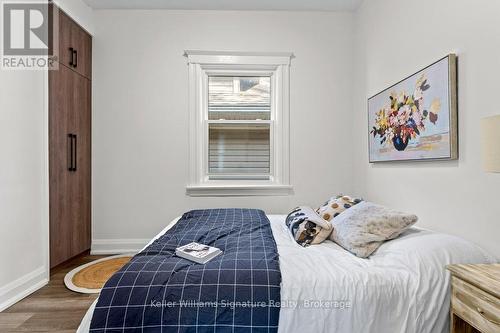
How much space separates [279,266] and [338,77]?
2536 mm

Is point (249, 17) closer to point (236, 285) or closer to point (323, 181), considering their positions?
point (323, 181)

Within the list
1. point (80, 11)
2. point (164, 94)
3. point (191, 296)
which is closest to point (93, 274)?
point (191, 296)

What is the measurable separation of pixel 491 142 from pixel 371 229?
0.76 metres

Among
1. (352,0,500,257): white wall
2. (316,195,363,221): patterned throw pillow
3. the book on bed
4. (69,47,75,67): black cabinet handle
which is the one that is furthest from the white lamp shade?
(69,47,75,67): black cabinet handle

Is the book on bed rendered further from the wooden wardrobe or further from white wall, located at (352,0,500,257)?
the wooden wardrobe

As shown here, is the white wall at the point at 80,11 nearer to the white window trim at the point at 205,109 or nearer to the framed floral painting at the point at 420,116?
the white window trim at the point at 205,109

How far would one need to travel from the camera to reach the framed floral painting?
1.61m

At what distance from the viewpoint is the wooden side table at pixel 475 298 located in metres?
0.99

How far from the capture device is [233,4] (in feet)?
9.71

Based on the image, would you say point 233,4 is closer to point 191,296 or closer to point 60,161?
point 60,161

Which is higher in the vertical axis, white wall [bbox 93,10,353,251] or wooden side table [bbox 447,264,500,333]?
white wall [bbox 93,10,353,251]

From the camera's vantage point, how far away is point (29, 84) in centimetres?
223

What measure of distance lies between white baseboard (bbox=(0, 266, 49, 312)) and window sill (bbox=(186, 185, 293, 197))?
1.49 metres

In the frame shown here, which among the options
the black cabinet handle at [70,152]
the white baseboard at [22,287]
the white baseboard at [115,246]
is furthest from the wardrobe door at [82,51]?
the white baseboard at [22,287]
